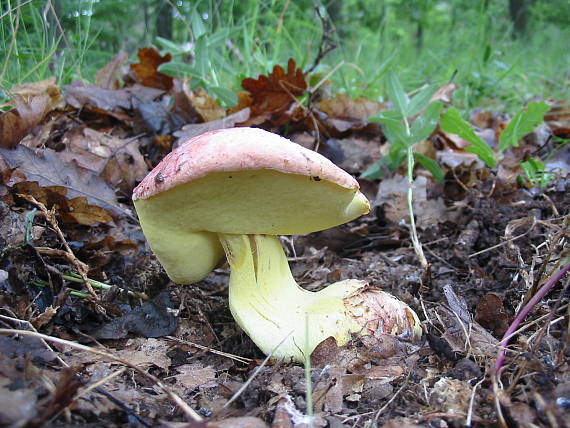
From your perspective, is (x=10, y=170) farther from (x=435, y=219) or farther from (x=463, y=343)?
(x=435, y=219)

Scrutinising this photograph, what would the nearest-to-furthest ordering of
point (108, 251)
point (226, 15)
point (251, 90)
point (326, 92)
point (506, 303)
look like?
point (506, 303)
point (108, 251)
point (251, 90)
point (326, 92)
point (226, 15)

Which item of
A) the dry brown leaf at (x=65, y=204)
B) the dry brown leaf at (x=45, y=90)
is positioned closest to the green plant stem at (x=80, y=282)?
the dry brown leaf at (x=65, y=204)

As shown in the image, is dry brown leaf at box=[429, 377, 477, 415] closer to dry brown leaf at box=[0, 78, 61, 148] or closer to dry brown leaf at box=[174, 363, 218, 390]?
dry brown leaf at box=[174, 363, 218, 390]

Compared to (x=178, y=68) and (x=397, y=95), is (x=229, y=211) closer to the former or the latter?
(x=397, y=95)

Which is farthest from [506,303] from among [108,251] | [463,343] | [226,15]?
[226,15]

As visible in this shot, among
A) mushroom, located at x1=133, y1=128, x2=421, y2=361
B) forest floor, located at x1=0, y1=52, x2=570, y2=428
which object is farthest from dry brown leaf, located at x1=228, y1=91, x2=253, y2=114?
mushroom, located at x1=133, y1=128, x2=421, y2=361
